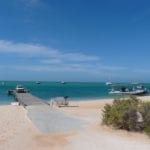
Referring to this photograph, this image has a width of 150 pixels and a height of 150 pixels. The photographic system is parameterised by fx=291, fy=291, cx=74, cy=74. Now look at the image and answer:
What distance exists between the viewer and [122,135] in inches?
555

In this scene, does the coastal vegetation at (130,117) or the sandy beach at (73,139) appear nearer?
the sandy beach at (73,139)

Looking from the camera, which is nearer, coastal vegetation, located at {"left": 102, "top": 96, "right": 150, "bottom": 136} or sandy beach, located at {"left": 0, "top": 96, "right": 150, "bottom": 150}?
sandy beach, located at {"left": 0, "top": 96, "right": 150, "bottom": 150}

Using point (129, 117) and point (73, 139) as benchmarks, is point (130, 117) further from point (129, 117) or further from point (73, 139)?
point (73, 139)

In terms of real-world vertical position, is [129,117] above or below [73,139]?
above

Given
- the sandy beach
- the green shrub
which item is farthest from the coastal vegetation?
the sandy beach

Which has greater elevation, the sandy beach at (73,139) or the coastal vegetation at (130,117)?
the coastal vegetation at (130,117)

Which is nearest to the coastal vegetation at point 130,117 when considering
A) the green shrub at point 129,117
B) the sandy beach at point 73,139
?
the green shrub at point 129,117

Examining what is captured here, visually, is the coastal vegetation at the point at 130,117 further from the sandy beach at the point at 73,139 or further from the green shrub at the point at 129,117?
the sandy beach at the point at 73,139

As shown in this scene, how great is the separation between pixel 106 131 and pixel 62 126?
288 cm

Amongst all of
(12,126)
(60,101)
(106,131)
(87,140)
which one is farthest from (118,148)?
(60,101)

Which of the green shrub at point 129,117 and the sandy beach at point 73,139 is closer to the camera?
the sandy beach at point 73,139

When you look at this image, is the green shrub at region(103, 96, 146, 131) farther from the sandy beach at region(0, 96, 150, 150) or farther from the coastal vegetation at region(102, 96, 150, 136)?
the sandy beach at region(0, 96, 150, 150)

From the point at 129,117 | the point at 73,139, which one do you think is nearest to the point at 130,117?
the point at 129,117

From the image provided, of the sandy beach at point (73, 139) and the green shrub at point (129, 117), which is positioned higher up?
the green shrub at point (129, 117)
